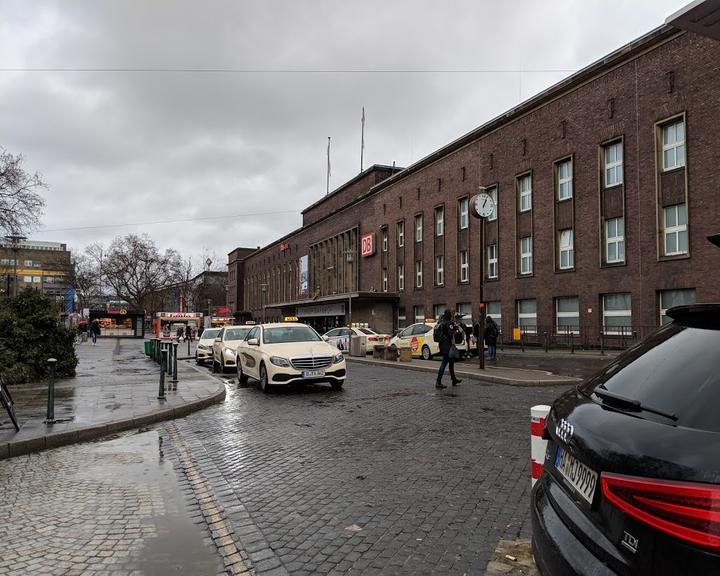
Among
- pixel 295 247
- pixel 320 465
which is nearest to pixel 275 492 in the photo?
pixel 320 465

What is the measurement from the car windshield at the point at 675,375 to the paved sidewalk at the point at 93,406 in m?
7.22

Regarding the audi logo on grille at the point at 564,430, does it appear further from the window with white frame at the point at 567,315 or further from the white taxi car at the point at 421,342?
the window with white frame at the point at 567,315

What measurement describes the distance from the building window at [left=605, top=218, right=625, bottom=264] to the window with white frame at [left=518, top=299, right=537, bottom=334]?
586 centimetres

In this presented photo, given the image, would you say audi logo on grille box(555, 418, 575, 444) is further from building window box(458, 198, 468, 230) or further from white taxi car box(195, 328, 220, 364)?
building window box(458, 198, 468, 230)

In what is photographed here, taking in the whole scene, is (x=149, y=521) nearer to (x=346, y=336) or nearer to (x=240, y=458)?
(x=240, y=458)

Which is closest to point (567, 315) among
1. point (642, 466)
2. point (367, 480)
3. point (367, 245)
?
point (367, 245)

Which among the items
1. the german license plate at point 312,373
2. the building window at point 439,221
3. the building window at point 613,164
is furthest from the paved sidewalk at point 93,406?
the building window at point 439,221

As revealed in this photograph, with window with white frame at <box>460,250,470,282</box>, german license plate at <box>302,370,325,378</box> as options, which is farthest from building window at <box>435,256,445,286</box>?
german license plate at <box>302,370,325,378</box>

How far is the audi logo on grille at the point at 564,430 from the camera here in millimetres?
2479

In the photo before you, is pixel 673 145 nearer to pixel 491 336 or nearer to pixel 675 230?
pixel 675 230

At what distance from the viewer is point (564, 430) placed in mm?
2566

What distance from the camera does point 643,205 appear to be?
2756cm

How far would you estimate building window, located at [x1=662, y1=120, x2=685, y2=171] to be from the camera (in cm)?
2605

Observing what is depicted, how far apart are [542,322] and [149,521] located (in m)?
31.0
